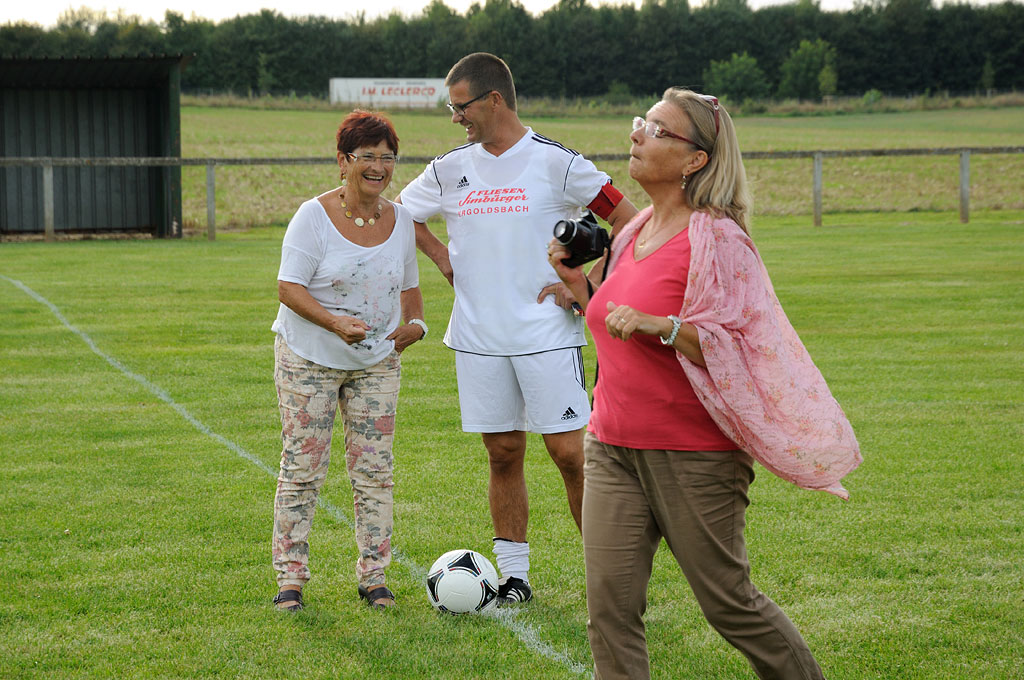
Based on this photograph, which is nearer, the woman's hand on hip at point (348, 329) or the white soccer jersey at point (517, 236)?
the woman's hand on hip at point (348, 329)

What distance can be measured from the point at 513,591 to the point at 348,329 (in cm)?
136

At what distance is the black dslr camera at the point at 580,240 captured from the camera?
3561 mm

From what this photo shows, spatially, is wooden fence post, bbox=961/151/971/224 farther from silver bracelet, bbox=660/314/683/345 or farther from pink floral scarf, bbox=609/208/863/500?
silver bracelet, bbox=660/314/683/345

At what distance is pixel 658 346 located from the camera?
329cm

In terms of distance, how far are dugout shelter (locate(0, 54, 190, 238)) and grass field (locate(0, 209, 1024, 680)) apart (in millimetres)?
11172

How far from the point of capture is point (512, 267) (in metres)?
4.77

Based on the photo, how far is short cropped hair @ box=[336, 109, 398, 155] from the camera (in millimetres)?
4645

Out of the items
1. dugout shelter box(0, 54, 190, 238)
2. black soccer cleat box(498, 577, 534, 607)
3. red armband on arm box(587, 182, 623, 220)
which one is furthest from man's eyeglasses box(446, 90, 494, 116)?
dugout shelter box(0, 54, 190, 238)

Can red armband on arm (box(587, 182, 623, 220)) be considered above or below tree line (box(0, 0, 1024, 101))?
below

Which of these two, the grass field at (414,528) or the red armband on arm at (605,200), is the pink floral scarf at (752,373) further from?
the red armband on arm at (605,200)

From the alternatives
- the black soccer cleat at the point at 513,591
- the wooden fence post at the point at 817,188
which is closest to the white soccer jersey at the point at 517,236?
the black soccer cleat at the point at 513,591

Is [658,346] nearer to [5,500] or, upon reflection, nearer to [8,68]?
[5,500]

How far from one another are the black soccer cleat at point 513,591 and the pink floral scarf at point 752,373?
197 centimetres

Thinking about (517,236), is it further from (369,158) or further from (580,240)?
(580,240)
